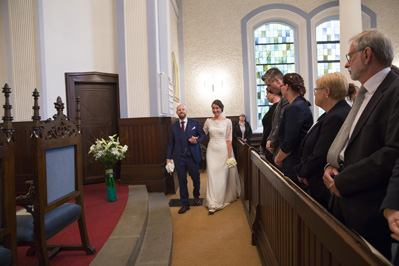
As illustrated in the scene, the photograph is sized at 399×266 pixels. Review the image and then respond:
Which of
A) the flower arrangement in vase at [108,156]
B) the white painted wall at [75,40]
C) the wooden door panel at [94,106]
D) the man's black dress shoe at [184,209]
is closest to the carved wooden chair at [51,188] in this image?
the flower arrangement in vase at [108,156]

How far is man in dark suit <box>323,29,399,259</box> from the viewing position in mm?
1304

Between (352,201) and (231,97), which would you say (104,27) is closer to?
(231,97)

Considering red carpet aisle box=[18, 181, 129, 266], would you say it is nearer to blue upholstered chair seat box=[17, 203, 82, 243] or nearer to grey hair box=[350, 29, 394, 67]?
blue upholstered chair seat box=[17, 203, 82, 243]

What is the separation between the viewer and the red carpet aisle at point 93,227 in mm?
2496

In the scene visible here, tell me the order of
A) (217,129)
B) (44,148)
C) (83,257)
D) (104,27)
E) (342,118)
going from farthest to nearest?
(104,27), (217,129), (83,257), (44,148), (342,118)

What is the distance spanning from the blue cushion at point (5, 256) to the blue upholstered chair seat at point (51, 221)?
0.45 m

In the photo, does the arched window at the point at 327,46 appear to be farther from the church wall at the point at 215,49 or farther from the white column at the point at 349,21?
the white column at the point at 349,21

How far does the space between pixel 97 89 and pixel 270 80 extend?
3557 millimetres

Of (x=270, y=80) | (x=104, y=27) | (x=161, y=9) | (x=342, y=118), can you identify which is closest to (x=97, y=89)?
(x=104, y=27)

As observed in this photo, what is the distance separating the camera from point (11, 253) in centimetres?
162

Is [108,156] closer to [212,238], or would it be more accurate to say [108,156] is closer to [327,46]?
[212,238]

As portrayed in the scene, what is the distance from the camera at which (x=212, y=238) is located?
11.7 feet

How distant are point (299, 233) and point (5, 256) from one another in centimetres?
163

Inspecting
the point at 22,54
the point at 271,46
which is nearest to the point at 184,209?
the point at 22,54
